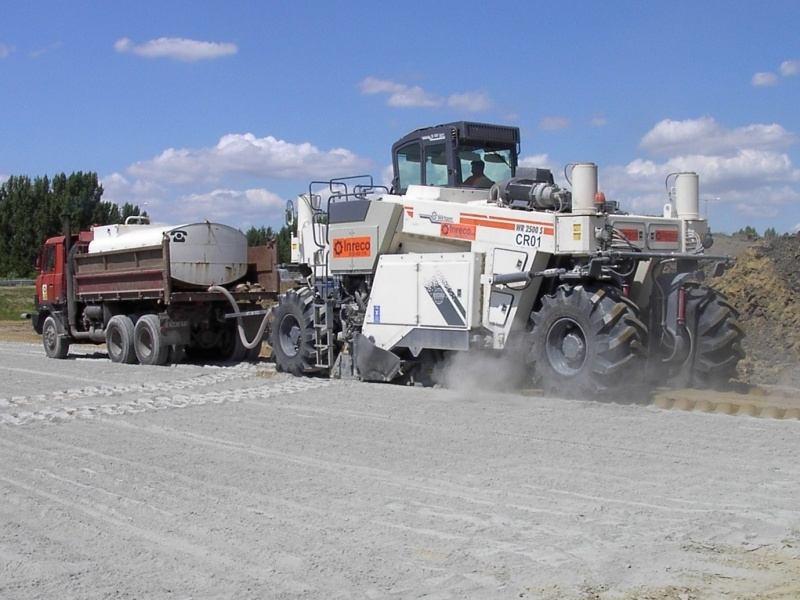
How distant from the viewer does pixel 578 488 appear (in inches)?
286

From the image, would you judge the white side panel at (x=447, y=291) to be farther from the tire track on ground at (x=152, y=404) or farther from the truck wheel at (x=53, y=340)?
the truck wheel at (x=53, y=340)

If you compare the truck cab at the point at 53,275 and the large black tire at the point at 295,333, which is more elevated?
the truck cab at the point at 53,275

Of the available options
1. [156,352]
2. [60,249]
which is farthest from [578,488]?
[60,249]

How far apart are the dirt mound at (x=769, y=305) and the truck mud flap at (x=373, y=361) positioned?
4.87m

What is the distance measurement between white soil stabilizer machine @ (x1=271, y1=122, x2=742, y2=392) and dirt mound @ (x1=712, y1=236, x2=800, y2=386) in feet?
5.90

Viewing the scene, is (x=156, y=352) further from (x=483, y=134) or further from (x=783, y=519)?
(x=783, y=519)

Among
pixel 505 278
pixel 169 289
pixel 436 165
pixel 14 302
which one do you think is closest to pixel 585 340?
pixel 505 278

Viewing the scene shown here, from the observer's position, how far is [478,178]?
14016mm

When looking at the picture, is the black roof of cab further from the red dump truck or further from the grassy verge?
the grassy verge

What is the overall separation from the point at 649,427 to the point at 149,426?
16.7ft

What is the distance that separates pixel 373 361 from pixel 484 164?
316 cm

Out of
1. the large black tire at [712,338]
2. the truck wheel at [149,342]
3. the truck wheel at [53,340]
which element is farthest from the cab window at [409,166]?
the truck wheel at [53,340]

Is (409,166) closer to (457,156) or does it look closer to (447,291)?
(457,156)

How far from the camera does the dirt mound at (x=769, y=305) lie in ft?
46.9
